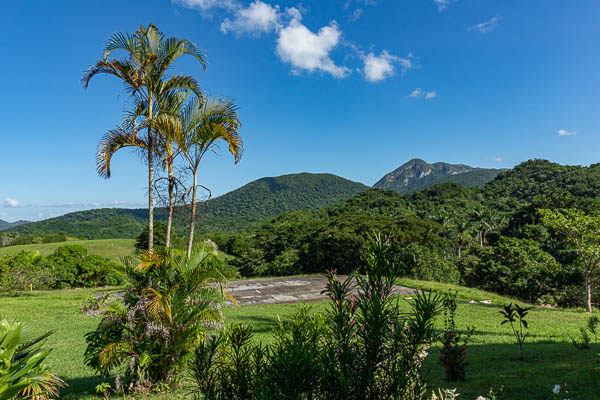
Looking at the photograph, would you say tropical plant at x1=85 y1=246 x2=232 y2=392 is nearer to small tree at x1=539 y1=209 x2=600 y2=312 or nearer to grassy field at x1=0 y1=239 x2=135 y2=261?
small tree at x1=539 y1=209 x2=600 y2=312

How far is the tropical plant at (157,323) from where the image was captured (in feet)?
13.3

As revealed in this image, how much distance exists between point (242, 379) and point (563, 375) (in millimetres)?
5041

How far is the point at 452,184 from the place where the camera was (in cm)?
6750

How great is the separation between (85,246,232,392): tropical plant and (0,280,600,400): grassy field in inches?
18.3

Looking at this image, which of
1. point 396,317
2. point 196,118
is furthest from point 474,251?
point 396,317

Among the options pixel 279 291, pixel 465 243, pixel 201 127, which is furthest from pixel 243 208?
pixel 201 127

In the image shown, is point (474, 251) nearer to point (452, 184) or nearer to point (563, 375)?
point (563, 375)

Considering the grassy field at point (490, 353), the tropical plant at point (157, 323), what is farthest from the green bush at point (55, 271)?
the tropical plant at point (157, 323)

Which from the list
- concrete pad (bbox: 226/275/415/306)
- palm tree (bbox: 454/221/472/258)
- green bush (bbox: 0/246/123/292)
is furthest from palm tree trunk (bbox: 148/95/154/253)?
palm tree (bbox: 454/221/472/258)

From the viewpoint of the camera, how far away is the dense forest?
805 inches

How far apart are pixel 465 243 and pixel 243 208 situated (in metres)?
90.7

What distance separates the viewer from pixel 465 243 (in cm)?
3831

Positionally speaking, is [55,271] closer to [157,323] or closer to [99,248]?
[157,323]

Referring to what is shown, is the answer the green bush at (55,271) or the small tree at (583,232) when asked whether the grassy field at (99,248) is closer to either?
the green bush at (55,271)
